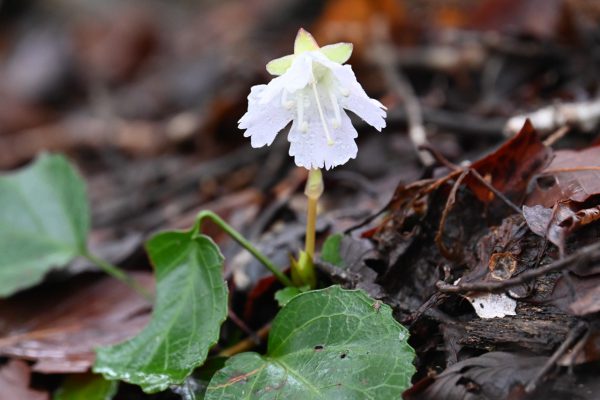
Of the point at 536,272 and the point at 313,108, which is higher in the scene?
the point at 313,108

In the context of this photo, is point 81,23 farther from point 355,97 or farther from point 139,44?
point 355,97

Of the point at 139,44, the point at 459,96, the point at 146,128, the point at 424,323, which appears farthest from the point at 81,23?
the point at 424,323

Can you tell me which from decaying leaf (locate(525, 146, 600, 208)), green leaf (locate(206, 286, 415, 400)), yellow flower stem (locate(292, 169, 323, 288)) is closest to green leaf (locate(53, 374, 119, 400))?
green leaf (locate(206, 286, 415, 400))

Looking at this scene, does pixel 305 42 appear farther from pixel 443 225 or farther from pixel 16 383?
pixel 16 383

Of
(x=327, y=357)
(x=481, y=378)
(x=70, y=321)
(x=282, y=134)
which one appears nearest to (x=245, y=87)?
(x=282, y=134)

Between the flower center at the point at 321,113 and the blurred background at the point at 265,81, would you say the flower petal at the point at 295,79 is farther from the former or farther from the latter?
the blurred background at the point at 265,81
